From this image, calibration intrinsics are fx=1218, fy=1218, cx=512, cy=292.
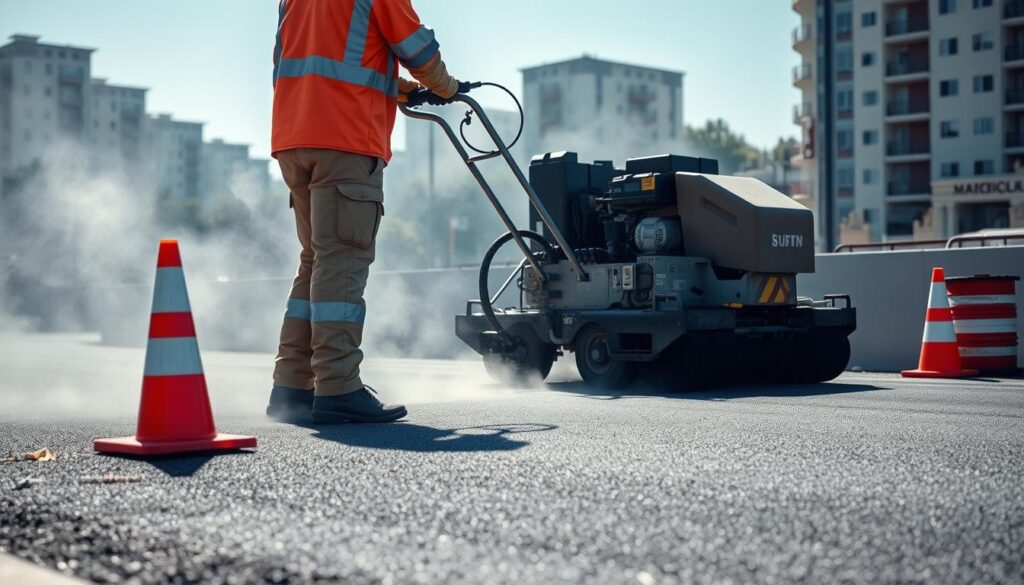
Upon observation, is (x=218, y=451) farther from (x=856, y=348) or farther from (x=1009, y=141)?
(x=1009, y=141)

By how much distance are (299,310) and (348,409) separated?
0.76m

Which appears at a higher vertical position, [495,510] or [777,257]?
[777,257]

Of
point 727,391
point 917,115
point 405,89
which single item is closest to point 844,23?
point 917,115

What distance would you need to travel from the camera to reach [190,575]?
8.00 feet

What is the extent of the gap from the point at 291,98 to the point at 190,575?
12.2 feet

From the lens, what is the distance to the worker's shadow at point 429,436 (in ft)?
14.7

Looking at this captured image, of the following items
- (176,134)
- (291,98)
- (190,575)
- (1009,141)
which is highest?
(176,134)

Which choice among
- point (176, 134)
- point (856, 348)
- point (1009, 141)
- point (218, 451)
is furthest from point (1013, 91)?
point (176, 134)

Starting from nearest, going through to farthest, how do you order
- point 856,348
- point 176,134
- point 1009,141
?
1. point 856,348
2. point 1009,141
3. point 176,134

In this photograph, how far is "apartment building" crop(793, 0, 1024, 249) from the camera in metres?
66.5

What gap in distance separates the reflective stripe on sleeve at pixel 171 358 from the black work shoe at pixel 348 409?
3.03ft

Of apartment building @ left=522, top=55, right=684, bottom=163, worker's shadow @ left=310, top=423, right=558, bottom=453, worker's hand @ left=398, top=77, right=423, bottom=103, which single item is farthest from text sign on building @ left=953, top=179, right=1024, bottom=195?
worker's shadow @ left=310, top=423, right=558, bottom=453

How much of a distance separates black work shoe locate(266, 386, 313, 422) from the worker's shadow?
58cm

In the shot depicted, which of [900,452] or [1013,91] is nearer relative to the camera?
[900,452]
